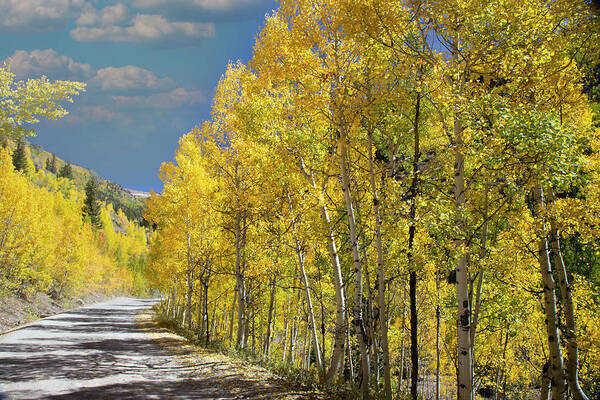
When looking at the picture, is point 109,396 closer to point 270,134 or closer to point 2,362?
point 2,362

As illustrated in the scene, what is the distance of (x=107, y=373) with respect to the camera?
9.02m

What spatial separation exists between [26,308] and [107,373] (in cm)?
1979

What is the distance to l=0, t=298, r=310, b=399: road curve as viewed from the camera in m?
7.34

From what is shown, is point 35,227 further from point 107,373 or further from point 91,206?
point 91,206

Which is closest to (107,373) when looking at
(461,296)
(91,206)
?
(461,296)

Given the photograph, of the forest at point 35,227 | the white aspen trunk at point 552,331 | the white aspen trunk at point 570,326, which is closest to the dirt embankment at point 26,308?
the forest at point 35,227

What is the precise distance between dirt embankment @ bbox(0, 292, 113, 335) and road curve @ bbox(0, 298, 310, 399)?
6.15 metres

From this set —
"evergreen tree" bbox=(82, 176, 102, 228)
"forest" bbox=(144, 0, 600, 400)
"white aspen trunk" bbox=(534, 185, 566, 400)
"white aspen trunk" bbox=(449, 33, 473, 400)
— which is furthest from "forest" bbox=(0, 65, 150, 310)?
"white aspen trunk" bbox=(534, 185, 566, 400)

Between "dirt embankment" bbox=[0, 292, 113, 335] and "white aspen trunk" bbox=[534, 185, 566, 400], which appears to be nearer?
"white aspen trunk" bbox=[534, 185, 566, 400]

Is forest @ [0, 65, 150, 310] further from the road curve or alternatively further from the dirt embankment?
the road curve

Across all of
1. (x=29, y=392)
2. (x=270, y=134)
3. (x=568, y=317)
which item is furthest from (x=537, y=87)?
(x=29, y=392)

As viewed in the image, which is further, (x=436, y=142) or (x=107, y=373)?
(x=436, y=142)

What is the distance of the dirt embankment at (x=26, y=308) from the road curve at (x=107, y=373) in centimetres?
615

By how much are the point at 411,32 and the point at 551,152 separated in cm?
360
